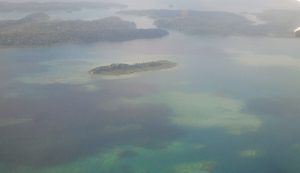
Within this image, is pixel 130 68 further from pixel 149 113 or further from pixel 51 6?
pixel 51 6

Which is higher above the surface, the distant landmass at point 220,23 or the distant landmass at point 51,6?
the distant landmass at point 51,6

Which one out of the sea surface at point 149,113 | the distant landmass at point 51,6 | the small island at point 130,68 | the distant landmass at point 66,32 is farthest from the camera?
the distant landmass at point 51,6

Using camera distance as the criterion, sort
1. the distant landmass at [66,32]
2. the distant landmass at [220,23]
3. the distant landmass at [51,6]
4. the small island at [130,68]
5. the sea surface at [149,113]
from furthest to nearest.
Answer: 1. the distant landmass at [51,6]
2. the distant landmass at [220,23]
3. the distant landmass at [66,32]
4. the small island at [130,68]
5. the sea surface at [149,113]

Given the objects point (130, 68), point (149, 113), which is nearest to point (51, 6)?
point (130, 68)

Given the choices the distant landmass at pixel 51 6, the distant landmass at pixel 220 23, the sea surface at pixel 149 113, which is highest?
the distant landmass at pixel 51 6

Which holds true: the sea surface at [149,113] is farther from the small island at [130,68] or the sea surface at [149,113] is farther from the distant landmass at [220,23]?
the distant landmass at [220,23]

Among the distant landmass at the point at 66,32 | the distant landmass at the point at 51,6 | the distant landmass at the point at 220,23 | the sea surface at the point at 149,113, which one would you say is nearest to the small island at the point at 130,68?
the sea surface at the point at 149,113

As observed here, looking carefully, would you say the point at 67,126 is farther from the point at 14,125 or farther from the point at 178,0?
the point at 178,0
